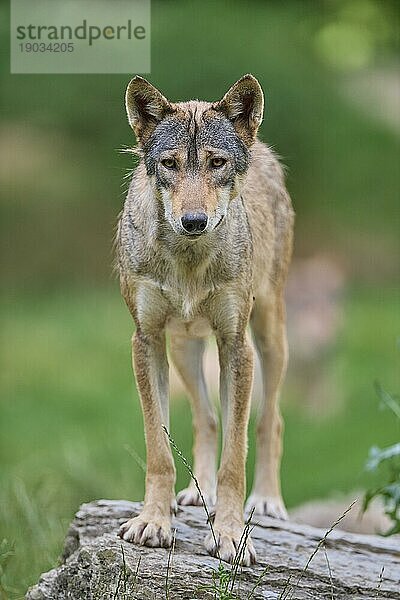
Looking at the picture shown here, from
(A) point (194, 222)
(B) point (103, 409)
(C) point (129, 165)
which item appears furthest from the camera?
(C) point (129, 165)

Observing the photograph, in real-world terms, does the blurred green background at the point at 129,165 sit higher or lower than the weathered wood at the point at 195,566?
higher

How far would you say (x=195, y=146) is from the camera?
6164mm

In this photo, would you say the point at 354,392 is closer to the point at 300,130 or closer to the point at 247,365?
the point at 300,130

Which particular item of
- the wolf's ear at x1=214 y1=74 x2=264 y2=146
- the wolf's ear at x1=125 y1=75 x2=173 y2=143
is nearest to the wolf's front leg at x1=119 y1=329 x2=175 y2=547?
the wolf's ear at x1=125 y1=75 x2=173 y2=143

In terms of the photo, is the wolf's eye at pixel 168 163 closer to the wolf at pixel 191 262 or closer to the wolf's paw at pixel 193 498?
the wolf at pixel 191 262

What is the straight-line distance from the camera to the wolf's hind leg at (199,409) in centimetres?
760

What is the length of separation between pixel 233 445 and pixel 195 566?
77 cm

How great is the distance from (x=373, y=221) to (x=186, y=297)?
13692mm

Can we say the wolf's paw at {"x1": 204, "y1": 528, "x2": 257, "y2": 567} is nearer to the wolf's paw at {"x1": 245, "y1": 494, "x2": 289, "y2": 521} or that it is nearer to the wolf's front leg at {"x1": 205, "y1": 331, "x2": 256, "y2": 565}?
the wolf's front leg at {"x1": 205, "y1": 331, "x2": 256, "y2": 565}

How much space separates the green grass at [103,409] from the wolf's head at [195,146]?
13.5 ft

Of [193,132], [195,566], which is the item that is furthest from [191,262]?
[195,566]

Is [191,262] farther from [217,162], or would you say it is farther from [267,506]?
[267,506]

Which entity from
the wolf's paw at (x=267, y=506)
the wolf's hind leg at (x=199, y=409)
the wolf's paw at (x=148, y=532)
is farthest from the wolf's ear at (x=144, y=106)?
the wolf's paw at (x=267, y=506)

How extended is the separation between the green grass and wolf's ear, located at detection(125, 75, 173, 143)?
4.07m
